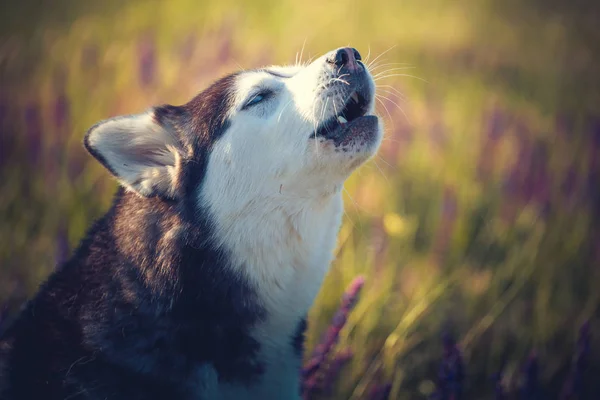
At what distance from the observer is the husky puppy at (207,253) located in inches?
99.0

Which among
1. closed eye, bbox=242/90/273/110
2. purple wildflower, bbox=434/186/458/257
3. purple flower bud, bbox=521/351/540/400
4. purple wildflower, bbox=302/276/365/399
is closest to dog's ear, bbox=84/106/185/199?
closed eye, bbox=242/90/273/110

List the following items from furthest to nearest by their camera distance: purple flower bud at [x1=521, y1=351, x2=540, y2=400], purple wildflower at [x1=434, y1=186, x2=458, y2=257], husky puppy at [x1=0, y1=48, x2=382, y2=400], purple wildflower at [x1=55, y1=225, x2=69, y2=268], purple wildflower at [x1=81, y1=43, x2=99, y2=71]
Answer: purple wildflower at [x1=81, y1=43, x2=99, y2=71]
purple wildflower at [x1=434, y1=186, x2=458, y2=257]
purple wildflower at [x1=55, y1=225, x2=69, y2=268]
purple flower bud at [x1=521, y1=351, x2=540, y2=400]
husky puppy at [x1=0, y1=48, x2=382, y2=400]

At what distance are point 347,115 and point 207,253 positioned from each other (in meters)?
0.82

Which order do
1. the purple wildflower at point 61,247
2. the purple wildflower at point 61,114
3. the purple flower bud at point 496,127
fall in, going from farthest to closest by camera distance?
the purple flower bud at point 496,127 < the purple wildflower at point 61,114 < the purple wildflower at point 61,247

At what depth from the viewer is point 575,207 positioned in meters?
4.25

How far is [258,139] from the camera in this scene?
264 cm

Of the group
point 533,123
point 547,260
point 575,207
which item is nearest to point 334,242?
point 547,260

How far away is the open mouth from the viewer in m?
2.60

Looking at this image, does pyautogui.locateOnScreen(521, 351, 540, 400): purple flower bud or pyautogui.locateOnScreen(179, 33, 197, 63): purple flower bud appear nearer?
pyautogui.locateOnScreen(521, 351, 540, 400): purple flower bud

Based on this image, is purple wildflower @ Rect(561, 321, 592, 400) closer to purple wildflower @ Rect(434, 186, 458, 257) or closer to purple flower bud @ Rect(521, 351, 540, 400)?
purple flower bud @ Rect(521, 351, 540, 400)

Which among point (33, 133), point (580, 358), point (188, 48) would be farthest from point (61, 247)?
point (580, 358)

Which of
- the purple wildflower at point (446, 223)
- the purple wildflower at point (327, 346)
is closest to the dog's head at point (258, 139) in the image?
the purple wildflower at point (327, 346)

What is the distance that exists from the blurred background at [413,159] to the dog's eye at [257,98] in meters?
0.65

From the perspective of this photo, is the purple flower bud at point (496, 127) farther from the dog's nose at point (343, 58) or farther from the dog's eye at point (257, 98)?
the dog's eye at point (257, 98)
